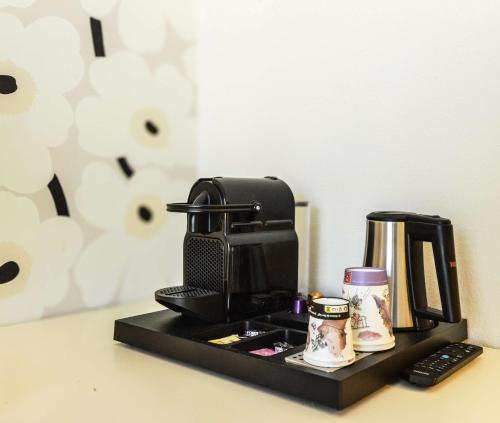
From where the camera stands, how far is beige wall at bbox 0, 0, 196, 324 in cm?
110

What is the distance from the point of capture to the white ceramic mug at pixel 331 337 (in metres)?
0.73

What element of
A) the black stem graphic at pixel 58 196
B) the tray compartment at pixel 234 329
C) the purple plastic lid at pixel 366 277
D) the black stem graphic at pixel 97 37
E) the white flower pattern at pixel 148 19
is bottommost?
the tray compartment at pixel 234 329

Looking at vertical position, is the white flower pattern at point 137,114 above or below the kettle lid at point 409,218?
above

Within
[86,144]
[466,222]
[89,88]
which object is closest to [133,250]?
[86,144]

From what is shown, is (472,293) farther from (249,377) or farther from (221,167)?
(221,167)

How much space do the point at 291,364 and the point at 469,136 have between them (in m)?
0.59

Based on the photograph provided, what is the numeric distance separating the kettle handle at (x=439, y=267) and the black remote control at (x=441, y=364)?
2.4 inches

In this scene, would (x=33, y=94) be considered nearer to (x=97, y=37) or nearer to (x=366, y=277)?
(x=97, y=37)

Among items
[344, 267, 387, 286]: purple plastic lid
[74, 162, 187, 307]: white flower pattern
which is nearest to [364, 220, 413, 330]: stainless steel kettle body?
[344, 267, 387, 286]: purple plastic lid

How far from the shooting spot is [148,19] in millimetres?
1354

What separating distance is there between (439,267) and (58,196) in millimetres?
843

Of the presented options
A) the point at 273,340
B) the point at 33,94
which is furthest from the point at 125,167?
the point at 273,340

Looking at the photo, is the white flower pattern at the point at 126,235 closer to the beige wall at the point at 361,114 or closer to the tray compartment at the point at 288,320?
the beige wall at the point at 361,114

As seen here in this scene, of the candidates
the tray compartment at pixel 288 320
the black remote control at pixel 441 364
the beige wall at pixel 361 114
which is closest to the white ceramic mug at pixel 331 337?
the black remote control at pixel 441 364
